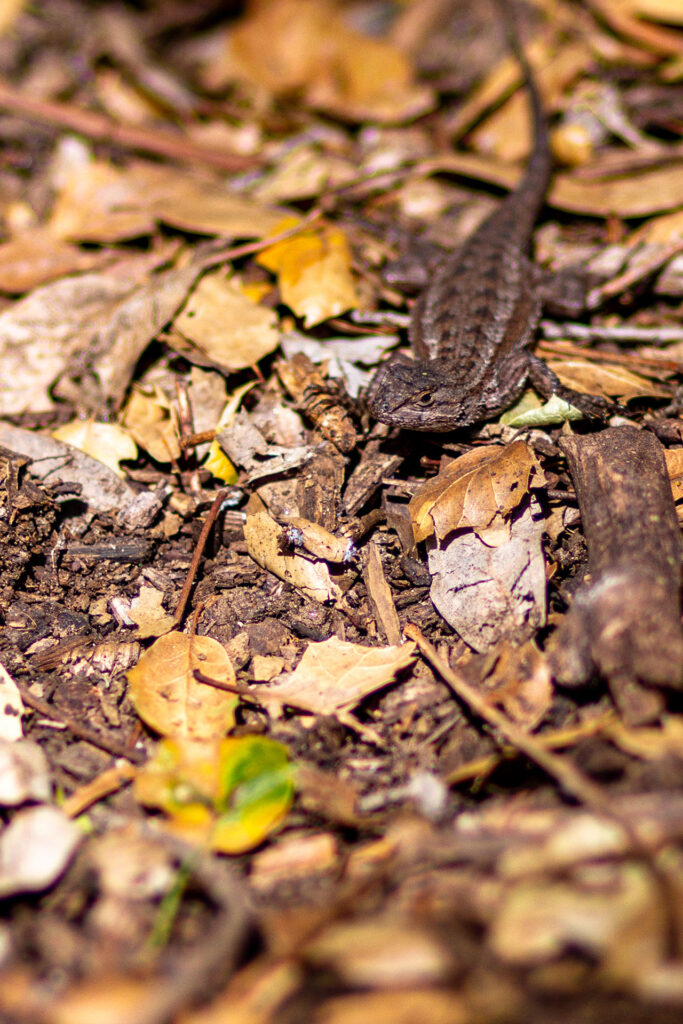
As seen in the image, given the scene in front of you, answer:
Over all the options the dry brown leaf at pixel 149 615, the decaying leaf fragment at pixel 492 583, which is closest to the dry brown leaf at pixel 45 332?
the dry brown leaf at pixel 149 615

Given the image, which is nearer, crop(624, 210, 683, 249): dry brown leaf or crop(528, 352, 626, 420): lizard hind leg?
crop(528, 352, 626, 420): lizard hind leg

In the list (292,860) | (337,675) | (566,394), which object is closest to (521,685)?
(337,675)

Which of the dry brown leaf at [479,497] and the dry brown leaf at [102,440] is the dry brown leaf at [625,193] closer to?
the dry brown leaf at [479,497]

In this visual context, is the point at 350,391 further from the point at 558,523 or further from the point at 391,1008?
the point at 391,1008

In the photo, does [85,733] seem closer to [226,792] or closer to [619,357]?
[226,792]

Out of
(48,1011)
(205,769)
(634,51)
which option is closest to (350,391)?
(205,769)

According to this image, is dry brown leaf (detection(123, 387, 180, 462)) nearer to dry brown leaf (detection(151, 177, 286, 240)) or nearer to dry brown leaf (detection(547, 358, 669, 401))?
dry brown leaf (detection(151, 177, 286, 240))

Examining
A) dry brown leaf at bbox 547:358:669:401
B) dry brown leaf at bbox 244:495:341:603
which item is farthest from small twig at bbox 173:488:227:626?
dry brown leaf at bbox 547:358:669:401
